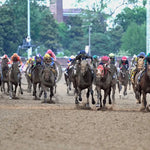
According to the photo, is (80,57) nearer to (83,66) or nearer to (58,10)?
(83,66)

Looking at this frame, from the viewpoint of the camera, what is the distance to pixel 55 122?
1367 cm

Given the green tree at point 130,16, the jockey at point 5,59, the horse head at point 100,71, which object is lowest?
the horse head at point 100,71

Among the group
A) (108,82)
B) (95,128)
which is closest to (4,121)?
(95,128)

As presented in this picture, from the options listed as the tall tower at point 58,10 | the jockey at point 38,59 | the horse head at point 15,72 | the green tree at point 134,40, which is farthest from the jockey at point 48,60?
the tall tower at point 58,10

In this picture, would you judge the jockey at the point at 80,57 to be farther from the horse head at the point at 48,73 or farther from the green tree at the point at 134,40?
the green tree at the point at 134,40

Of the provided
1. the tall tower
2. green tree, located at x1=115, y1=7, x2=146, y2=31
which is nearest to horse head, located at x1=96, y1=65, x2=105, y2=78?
green tree, located at x1=115, y1=7, x2=146, y2=31

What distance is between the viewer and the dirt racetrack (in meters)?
10.0

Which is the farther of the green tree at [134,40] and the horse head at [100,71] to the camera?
the green tree at [134,40]

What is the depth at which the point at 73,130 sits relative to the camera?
12.1m

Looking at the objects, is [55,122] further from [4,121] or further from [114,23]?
[114,23]

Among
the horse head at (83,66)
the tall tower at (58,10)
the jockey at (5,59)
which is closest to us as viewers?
the horse head at (83,66)

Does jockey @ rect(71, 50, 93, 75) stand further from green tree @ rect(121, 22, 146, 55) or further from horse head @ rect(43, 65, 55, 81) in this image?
green tree @ rect(121, 22, 146, 55)

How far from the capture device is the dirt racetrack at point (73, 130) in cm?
1003

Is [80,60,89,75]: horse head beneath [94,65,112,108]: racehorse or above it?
above
